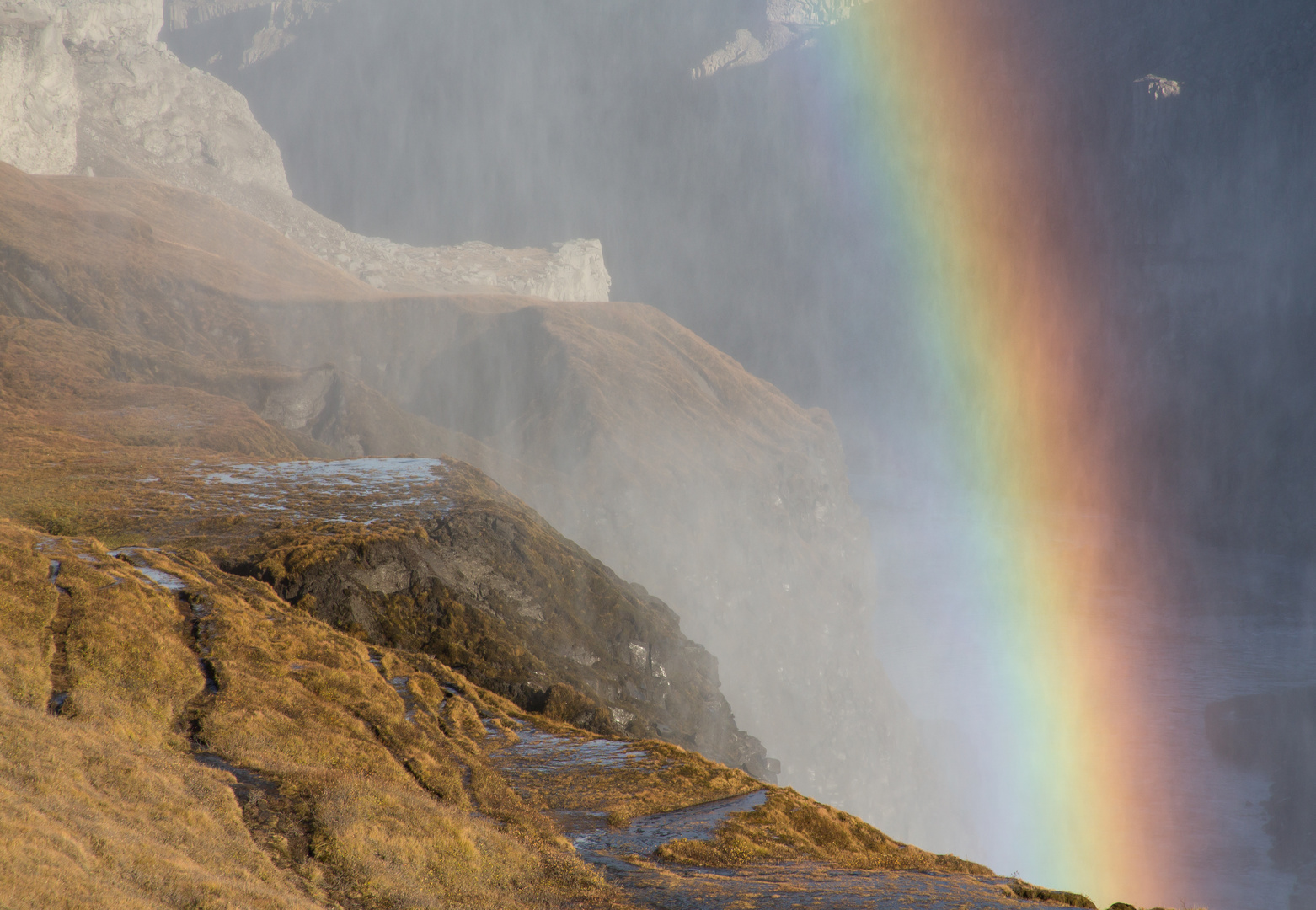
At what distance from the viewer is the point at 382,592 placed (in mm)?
33250

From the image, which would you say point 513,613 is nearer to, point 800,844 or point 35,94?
point 800,844

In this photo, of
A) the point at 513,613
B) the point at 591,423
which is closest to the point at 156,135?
the point at 591,423

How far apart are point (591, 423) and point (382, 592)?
64102 mm

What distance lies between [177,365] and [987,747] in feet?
512

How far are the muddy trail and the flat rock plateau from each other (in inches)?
5.7

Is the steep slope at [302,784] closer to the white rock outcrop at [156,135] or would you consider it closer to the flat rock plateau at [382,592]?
the flat rock plateau at [382,592]

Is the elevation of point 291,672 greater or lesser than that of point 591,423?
lesser

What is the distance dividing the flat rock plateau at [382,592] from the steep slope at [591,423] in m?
0.52

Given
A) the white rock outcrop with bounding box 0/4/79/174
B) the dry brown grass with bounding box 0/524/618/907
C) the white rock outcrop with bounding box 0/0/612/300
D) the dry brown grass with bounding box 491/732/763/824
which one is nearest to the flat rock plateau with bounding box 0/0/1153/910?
the dry brown grass with bounding box 0/524/618/907

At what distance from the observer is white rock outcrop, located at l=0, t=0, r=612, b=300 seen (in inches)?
4033

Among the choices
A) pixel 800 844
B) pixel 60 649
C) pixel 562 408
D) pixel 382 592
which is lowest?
pixel 60 649

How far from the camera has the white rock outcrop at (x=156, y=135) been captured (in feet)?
336

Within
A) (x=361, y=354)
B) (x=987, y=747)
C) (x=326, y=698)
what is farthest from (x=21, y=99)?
(x=987, y=747)

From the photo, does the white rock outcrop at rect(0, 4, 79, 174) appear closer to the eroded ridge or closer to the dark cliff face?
A: the dark cliff face
